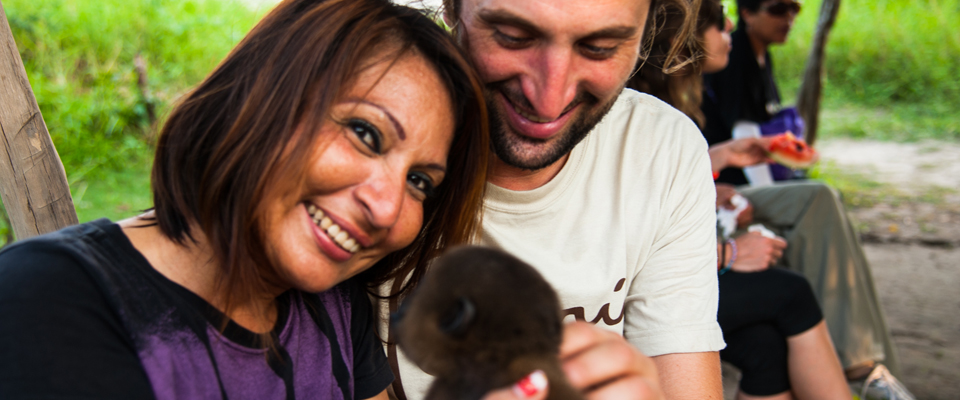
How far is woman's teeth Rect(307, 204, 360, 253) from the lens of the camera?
158 centimetres

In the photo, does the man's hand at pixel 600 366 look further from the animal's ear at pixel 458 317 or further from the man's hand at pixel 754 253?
the man's hand at pixel 754 253

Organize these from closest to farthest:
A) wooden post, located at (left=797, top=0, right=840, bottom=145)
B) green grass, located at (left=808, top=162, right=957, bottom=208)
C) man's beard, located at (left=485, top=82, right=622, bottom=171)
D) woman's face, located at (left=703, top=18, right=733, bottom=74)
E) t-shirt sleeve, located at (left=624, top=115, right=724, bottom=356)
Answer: man's beard, located at (left=485, top=82, right=622, bottom=171) < t-shirt sleeve, located at (left=624, top=115, right=724, bottom=356) < woman's face, located at (left=703, top=18, right=733, bottom=74) < wooden post, located at (left=797, top=0, right=840, bottom=145) < green grass, located at (left=808, top=162, right=957, bottom=208)

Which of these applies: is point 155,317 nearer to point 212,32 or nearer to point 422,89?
point 422,89

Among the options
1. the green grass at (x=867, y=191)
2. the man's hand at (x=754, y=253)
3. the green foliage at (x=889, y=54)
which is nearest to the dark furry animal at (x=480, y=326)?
the man's hand at (x=754, y=253)

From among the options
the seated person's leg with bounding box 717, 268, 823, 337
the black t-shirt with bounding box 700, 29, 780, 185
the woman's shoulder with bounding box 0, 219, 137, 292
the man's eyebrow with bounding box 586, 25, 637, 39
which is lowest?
the seated person's leg with bounding box 717, 268, 823, 337

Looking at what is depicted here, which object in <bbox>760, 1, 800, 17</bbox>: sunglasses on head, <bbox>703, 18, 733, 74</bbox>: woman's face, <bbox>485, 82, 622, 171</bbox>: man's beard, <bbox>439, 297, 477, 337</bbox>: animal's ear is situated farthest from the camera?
<bbox>760, 1, 800, 17</bbox>: sunglasses on head

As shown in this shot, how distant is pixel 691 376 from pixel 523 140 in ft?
3.29

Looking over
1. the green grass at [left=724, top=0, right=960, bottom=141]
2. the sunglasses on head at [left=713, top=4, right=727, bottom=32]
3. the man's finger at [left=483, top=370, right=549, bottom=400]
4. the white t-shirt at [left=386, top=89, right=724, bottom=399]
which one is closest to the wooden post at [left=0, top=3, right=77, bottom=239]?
the white t-shirt at [left=386, top=89, right=724, bottom=399]

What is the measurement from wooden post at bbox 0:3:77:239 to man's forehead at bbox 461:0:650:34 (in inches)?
56.2

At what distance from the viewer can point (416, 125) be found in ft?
5.39

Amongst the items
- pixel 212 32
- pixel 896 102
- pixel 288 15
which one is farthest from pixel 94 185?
pixel 896 102

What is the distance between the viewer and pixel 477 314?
3.94 feet

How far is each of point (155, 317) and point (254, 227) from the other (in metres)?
0.31

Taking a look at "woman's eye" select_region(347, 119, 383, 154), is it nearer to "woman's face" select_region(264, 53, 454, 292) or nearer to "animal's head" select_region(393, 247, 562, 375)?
"woman's face" select_region(264, 53, 454, 292)
